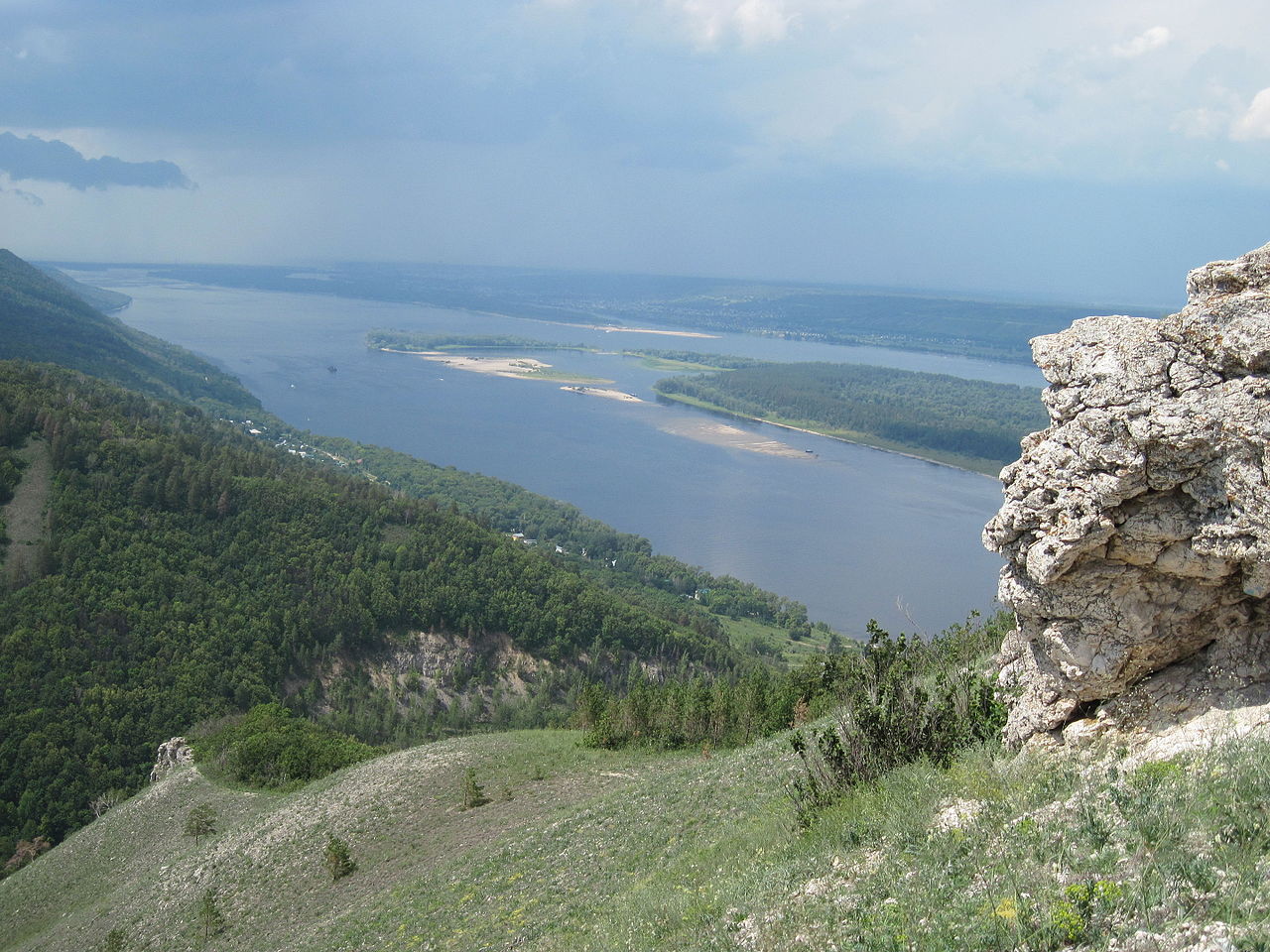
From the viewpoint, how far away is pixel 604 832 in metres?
14.2

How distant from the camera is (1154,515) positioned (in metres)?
7.45

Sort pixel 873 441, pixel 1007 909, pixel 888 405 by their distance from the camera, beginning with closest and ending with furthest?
pixel 1007 909 < pixel 873 441 < pixel 888 405

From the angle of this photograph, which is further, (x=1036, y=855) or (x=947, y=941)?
(x=1036, y=855)

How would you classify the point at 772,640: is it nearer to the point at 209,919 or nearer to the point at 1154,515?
the point at 209,919

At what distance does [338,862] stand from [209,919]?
2.53 meters

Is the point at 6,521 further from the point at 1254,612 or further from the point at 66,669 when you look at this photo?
the point at 1254,612

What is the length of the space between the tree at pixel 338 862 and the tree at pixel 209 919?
2147 millimetres

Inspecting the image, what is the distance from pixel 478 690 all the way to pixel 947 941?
5540cm

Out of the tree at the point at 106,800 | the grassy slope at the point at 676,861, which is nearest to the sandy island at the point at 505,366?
the tree at the point at 106,800

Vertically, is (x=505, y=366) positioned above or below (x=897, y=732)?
above

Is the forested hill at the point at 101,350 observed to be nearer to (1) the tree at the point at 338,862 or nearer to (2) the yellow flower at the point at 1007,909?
(1) the tree at the point at 338,862

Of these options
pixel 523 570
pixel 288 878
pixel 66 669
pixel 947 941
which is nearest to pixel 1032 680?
pixel 947 941

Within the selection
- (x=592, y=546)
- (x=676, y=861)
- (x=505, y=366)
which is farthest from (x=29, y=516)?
(x=505, y=366)

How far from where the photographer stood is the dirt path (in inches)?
2010
